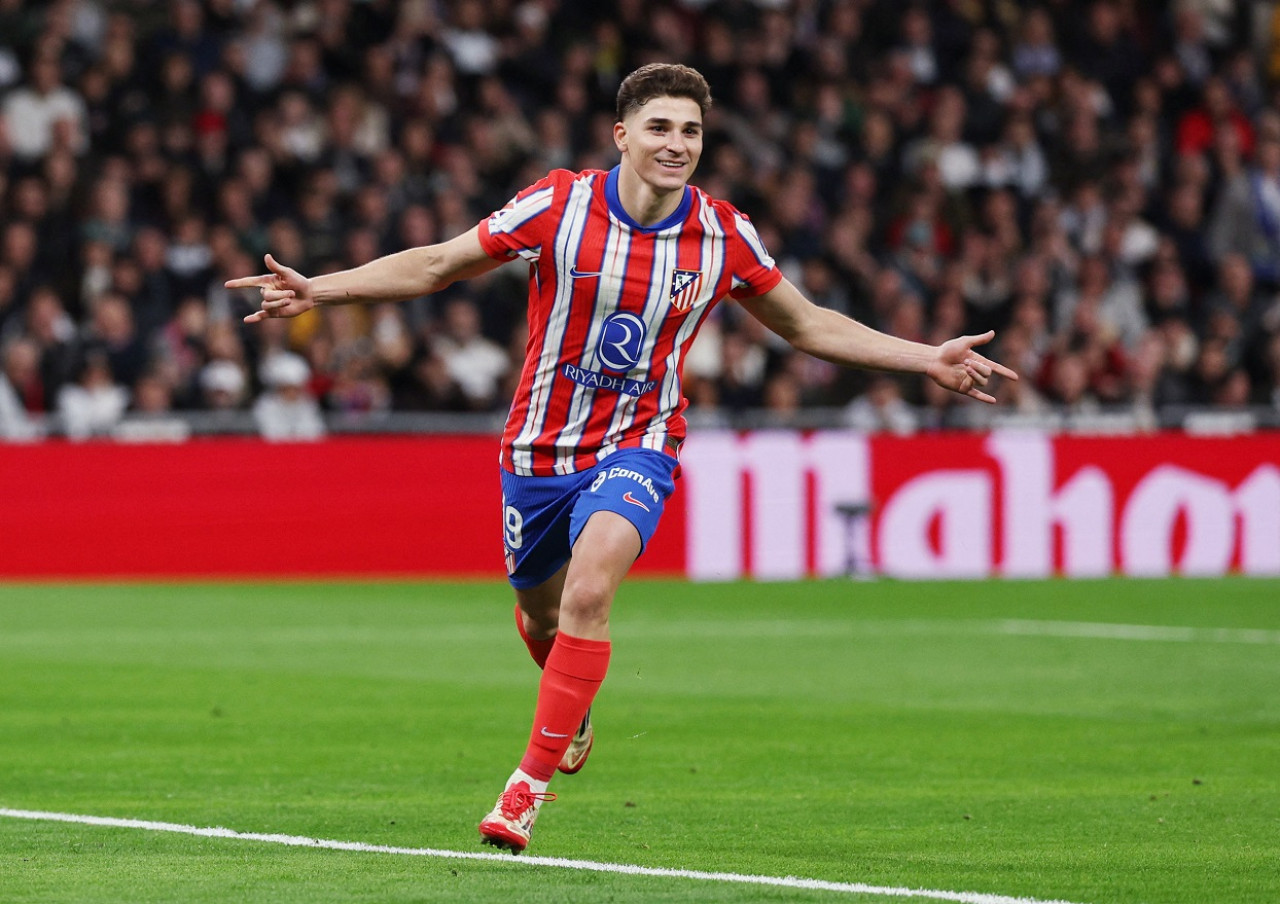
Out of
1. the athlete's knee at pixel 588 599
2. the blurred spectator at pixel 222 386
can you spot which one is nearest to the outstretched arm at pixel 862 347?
the athlete's knee at pixel 588 599

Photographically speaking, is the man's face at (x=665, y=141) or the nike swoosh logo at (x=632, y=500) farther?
the man's face at (x=665, y=141)

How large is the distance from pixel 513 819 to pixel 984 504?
14.0 m

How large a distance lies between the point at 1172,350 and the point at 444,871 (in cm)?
1740

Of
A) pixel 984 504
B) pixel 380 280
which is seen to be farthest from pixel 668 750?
pixel 984 504

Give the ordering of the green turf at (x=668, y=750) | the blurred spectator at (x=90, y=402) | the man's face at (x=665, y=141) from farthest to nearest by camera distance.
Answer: the blurred spectator at (x=90, y=402)
the man's face at (x=665, y=141)
the green turf at (x=668, y=750)

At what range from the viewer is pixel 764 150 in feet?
76.6

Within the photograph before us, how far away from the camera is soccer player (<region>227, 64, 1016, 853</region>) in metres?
6.90

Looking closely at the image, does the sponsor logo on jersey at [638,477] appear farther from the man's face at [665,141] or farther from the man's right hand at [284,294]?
the man's right hand at [284,294]

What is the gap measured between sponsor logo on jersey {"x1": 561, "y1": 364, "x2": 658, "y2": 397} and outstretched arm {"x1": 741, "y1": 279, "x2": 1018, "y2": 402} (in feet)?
1.61

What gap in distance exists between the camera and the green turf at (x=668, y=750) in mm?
6305

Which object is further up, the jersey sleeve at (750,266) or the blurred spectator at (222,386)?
the jersey sleeve at (750,266)

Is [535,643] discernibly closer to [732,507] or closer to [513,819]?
[513,819]

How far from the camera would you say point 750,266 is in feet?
24.1

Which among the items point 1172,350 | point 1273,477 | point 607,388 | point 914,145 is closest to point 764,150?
point 914,145
